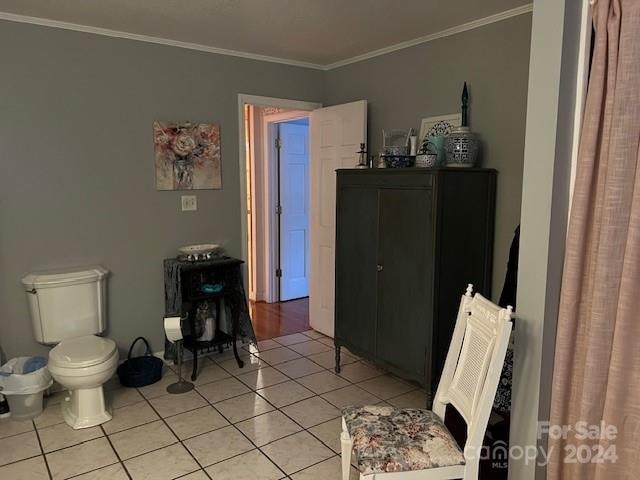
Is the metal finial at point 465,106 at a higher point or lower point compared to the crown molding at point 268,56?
lower

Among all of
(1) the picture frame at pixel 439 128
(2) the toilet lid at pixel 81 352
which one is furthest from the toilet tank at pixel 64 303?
(1) the picture frame at pixel 439 128

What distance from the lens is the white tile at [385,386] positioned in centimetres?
319

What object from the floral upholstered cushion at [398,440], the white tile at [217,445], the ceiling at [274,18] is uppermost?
the ceiling at [274,18]

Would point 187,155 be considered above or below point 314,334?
above

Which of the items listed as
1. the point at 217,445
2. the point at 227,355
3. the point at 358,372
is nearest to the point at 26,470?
the point at 217,445

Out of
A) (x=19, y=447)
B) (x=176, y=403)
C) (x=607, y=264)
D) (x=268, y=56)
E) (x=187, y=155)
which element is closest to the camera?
(x=607, y=264)

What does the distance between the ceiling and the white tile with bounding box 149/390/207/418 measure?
2.35 metres

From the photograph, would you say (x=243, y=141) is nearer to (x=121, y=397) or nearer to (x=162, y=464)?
(x=121, y=397)

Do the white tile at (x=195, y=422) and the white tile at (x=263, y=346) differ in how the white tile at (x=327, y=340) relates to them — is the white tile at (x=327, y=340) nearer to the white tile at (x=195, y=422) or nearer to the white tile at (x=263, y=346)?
the white tile at (x=263, y=346)

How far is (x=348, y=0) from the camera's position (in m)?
2.62

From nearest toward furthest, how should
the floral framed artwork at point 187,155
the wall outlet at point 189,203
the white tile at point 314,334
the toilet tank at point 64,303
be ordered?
1. the toilet tank at point 64,303
2. the floral framed artwork at point 187,155
3. the wall outlet at point 189,203
4. the white tile at point 314,334

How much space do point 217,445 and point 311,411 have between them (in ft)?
2.02

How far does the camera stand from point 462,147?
9.67 feet

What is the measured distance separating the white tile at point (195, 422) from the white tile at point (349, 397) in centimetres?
69
